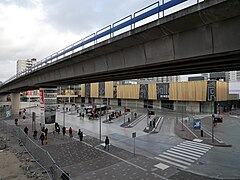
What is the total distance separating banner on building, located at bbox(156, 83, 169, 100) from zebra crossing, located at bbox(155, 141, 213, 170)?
36.3m

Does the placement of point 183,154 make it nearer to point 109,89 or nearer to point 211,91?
point 211,91

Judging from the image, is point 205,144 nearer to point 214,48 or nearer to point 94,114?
point 214,48

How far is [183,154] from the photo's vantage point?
17.2m

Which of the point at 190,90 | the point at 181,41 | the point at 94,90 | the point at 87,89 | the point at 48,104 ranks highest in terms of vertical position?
the point at 181,41

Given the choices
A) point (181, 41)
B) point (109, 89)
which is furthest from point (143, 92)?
point (181, 41)

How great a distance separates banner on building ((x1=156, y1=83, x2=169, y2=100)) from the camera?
5716cm

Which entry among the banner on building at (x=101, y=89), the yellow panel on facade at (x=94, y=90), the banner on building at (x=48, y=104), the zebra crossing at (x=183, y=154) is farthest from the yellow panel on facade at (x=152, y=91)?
the zebra crossing at (x=183, y=154)

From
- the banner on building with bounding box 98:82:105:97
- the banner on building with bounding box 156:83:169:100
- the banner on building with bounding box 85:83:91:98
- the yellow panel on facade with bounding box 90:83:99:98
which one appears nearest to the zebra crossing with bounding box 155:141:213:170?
the banner on building with bounding box 156:83:169:100

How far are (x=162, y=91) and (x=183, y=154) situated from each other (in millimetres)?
42025

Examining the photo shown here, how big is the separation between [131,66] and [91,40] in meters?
4.53

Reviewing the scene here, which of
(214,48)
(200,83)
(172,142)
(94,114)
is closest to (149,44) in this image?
(214,48)

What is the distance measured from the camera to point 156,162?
15.0m

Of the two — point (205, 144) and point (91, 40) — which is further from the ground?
point (91, 40)

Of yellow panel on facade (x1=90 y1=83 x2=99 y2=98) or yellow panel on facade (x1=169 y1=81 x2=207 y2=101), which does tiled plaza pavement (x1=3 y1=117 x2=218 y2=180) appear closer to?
yellow panel on facade (x1=169 y1=81 x2=207 y2=101)
